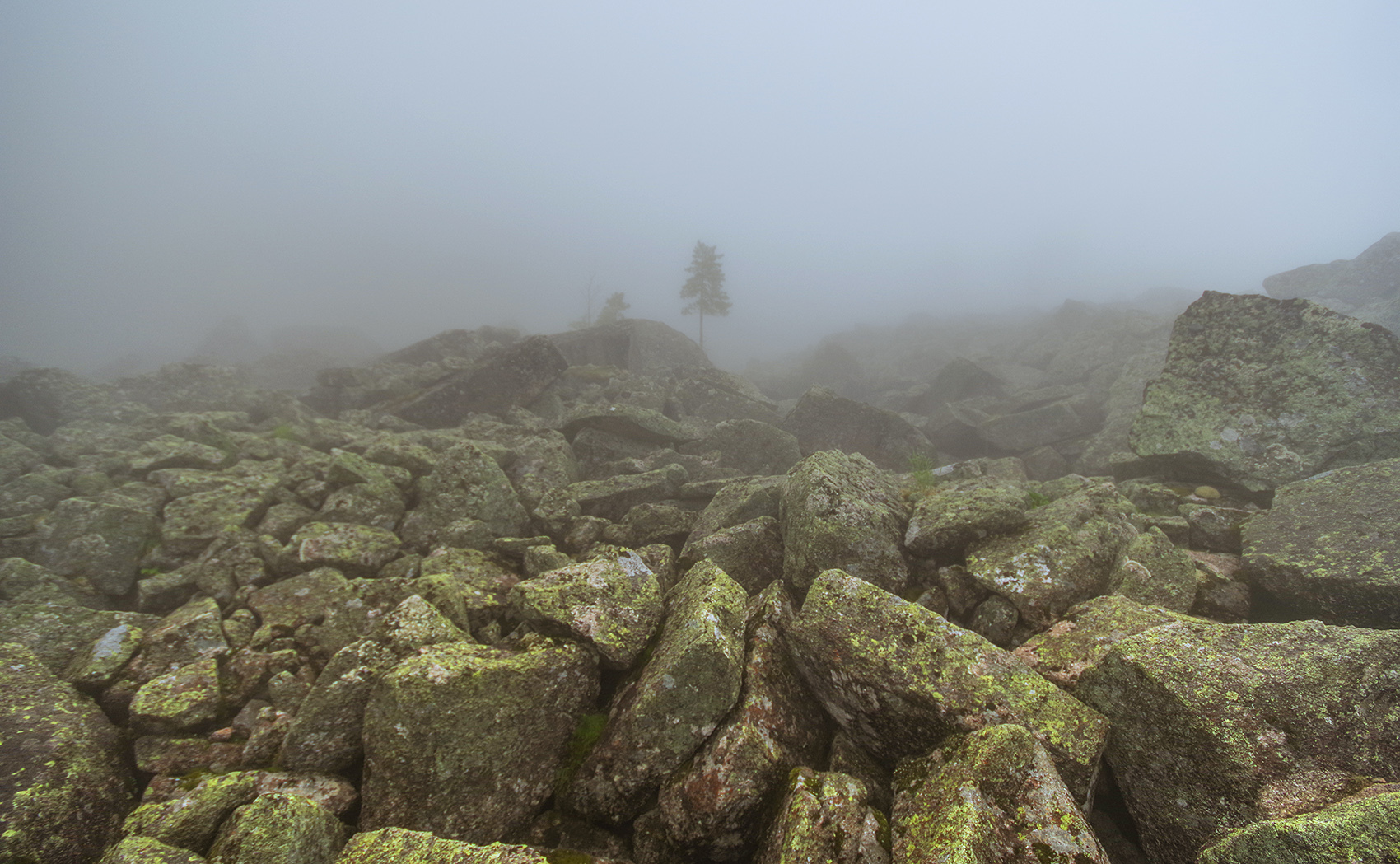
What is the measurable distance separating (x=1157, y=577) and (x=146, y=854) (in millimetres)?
15861

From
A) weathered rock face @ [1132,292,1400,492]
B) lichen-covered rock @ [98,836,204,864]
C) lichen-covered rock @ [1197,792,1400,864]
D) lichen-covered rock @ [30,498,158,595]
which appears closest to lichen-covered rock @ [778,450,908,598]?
lichen-covered rock @ [1197,792,1400,864]

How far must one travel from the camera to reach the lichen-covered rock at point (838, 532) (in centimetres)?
1030

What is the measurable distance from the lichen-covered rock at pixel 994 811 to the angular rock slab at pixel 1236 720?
2.05m

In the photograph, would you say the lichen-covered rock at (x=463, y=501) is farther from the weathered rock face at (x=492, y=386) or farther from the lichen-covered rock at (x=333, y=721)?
the weathered rock face at (x=492, y=386)

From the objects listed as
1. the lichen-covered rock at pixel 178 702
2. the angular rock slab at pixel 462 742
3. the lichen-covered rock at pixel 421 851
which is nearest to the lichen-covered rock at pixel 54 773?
the lichen-covered rock at pixel 178 702

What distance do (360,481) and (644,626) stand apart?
1049 cm

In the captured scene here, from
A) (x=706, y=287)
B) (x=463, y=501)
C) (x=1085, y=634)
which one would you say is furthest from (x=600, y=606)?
(x=706, y=287)

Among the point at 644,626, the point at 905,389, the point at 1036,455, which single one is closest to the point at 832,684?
the point at 644,626

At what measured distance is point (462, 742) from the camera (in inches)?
275

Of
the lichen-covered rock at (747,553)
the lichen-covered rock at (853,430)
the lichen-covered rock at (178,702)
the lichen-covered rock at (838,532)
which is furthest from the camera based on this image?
the lichen-covered rock at (853,430)

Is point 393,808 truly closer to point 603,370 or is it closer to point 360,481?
point 360,481

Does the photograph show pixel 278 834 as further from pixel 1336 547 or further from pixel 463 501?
pixel 1336 547

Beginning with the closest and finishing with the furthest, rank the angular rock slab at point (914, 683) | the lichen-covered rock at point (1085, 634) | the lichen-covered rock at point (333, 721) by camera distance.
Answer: the angular rock slab at point (914, 683) → the lichen-covered rock at point (333, 721) → the lichen-covered rock at point (1085, 634)

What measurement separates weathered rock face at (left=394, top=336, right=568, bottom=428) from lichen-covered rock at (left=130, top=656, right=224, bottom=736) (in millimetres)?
20684
